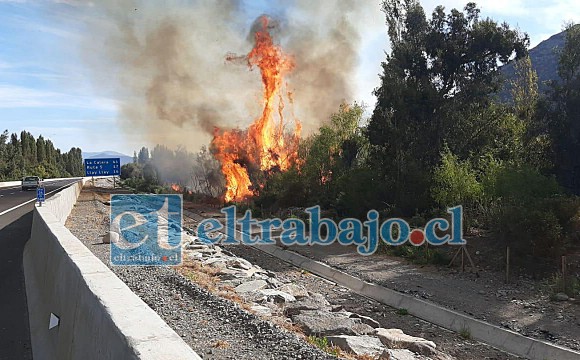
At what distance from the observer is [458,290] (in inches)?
566

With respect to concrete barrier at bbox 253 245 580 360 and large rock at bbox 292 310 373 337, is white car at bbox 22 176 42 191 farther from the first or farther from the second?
large rock at bbox 292 310 373 337

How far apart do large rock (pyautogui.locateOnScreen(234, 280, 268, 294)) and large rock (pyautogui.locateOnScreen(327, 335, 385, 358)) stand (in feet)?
13.8

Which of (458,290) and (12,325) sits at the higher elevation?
(12,325)

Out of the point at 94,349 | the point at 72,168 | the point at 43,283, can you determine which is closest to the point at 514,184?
the point at 43,283

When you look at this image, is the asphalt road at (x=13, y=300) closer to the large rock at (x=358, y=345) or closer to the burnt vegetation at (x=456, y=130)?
the large rock at (x=358, y=345)

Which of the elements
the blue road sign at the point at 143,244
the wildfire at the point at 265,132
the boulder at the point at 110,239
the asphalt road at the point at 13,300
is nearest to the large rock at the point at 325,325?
the asphalt road at the point at 13,300

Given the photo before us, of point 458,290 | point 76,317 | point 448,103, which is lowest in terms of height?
point 458,290

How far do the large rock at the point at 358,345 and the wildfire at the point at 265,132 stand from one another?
3036cm

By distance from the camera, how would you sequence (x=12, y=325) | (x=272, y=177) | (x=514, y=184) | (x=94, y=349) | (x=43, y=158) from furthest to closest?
(x=43, y=158) → (x=272, y=177) → (x=514, y=184) → (x=12, y=325) → (x=94, y=349)

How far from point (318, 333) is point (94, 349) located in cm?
554

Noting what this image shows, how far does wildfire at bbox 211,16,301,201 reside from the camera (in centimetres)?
3984

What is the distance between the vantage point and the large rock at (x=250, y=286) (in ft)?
40.8

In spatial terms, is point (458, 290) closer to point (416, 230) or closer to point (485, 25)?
point (416, 230)

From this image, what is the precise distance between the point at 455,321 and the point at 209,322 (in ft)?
22.9
